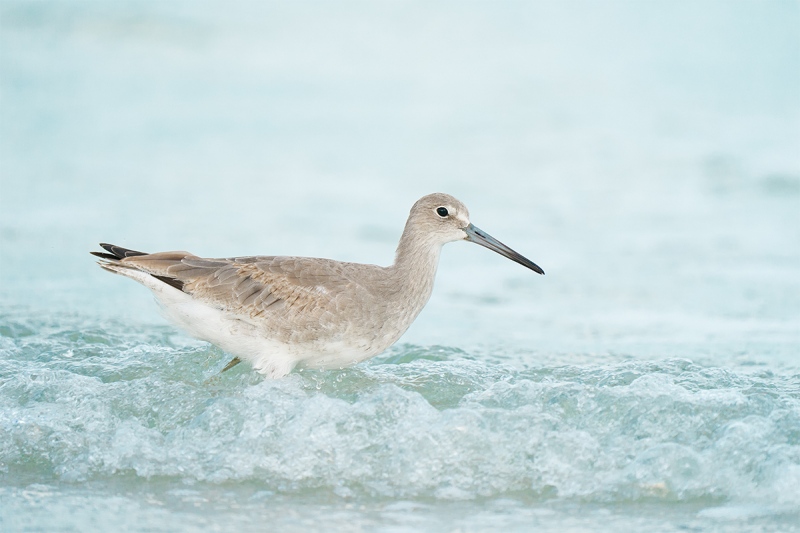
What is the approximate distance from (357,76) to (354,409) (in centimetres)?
1149

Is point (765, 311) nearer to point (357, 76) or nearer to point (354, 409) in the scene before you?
point (354, 409)

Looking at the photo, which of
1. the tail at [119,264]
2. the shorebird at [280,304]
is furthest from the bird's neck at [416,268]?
the tail at [119,264]

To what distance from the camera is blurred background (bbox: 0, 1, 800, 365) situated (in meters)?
9.06

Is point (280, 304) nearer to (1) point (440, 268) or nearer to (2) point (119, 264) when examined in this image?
(2) point (119, 264)

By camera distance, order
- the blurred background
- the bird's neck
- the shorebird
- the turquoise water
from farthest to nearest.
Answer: the blurred background < the bird's neck < the shorebird < the turquoise water

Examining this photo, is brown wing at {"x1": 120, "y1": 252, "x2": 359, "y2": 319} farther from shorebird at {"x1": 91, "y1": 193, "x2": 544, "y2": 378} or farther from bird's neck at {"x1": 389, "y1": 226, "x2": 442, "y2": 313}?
bird's neck at {"x1": 389, "y1": 226, "x2": 442, "y2": 313}

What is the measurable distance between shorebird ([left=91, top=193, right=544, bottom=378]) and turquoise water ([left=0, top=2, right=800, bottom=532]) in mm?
239

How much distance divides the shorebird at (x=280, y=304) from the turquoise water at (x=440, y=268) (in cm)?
24

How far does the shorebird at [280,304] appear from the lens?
6.27m

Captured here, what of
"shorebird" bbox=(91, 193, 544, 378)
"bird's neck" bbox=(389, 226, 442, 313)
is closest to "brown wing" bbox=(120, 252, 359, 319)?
A: "shorebird" bbox=(91, 193, 544, 378)

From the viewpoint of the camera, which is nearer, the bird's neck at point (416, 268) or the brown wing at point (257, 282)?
the brown wing at point (257, 282)

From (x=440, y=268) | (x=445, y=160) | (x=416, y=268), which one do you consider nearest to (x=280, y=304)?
(x=416, y=268)

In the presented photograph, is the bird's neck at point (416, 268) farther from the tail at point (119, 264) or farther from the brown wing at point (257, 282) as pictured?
the tail at point (119, 264)

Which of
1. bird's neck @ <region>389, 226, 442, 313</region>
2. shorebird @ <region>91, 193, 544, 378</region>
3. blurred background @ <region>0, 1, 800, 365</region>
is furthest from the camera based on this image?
blurred background @ <region>0, 1, 800, 365</region>
